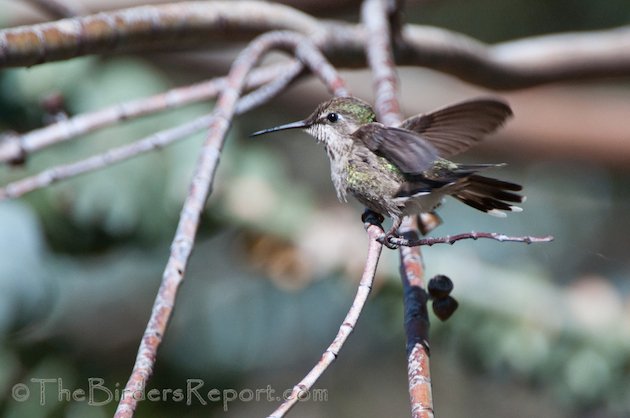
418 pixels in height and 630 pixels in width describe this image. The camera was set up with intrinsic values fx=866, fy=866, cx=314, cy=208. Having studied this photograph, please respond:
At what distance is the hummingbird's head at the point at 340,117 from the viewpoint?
1.88 metres

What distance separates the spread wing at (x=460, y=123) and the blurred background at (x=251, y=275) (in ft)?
3.98

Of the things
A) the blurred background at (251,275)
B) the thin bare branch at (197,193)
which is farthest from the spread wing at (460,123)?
the blurred background at (251,275)

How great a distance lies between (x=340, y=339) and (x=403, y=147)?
18.5 inches

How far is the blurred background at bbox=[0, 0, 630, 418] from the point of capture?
314 centimetres

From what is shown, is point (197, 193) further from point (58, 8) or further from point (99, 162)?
point (58, 8)

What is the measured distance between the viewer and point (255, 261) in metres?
3.41

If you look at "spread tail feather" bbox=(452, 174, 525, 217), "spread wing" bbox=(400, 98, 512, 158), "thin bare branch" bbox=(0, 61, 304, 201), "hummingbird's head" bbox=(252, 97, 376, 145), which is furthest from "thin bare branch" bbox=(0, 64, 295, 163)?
"spread tail feather" bbox=(452, 174, 525, 217)

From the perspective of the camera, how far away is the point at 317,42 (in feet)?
7.92

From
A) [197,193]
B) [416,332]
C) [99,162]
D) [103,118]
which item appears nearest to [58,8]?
[103,118]

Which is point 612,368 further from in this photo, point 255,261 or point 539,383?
point 255,261

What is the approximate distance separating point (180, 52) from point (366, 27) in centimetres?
159

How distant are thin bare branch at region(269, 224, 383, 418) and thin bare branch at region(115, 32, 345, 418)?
0.21m

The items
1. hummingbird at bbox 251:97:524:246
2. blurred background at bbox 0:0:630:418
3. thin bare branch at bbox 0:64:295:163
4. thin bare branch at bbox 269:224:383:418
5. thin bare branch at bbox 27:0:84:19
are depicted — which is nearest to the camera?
thin bare branch at bbox 269:224:383:418

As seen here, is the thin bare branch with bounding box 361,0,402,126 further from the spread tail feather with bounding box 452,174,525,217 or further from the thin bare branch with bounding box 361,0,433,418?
the spread tail feather with bounding box 452,174,525,217
